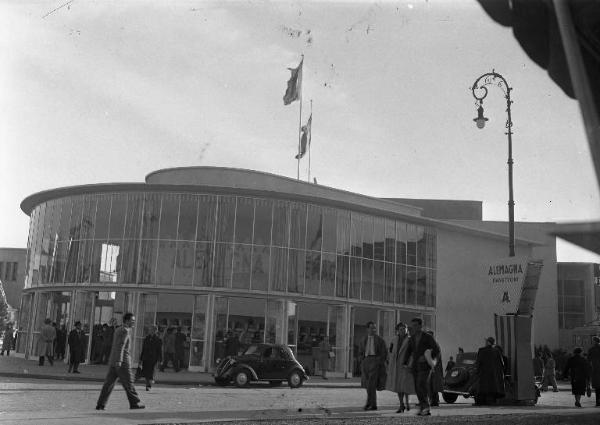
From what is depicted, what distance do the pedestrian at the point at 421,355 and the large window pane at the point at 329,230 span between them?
59.6 feet

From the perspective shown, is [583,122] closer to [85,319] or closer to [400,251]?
[85,319]

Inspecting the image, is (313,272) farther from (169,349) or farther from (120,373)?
(120,373)

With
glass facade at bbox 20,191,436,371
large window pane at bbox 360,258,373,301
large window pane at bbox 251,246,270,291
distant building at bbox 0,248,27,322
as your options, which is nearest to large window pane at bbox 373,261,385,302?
large window pane at bbox 360,258,373,301

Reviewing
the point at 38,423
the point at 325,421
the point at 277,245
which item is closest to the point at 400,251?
the point at 277,245

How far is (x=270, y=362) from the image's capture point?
852 inches

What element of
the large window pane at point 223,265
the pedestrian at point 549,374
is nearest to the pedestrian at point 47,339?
the large window pane at point 223,265

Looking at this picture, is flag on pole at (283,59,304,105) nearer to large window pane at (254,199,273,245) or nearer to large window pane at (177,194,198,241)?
large window pane at (254,199,273,245)

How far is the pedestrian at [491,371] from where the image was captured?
14.4m

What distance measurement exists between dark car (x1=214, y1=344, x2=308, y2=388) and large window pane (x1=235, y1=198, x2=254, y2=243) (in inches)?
307

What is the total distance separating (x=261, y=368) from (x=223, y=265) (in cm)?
809

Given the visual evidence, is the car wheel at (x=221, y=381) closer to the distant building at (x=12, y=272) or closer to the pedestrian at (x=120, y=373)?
the pedestrian at (x=120, y=373)

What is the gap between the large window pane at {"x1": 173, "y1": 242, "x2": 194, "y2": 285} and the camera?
28406 mm

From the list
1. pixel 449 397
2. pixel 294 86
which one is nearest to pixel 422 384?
pixel 449 397

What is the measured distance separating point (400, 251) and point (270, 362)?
45.6ft
